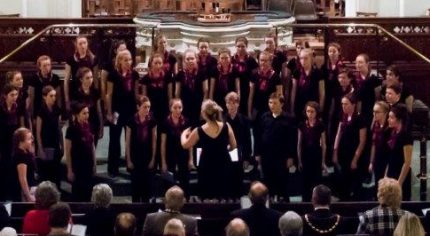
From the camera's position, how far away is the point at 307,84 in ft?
38.4

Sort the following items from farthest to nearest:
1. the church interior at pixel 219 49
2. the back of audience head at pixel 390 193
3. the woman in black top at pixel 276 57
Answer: the woman in black top at pixel 276 57 → the church interior at pixel 219 49 → the back of audience head at pixel 390 193

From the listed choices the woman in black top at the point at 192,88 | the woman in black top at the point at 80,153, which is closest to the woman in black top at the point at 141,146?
the woman in black top at the point at 80,153

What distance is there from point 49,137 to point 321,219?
3.82 meters

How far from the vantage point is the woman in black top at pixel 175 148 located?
1068 centimetres

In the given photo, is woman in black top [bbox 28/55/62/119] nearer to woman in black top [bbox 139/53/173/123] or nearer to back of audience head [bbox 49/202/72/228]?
woman in black top [bbox 139/53/173/123]

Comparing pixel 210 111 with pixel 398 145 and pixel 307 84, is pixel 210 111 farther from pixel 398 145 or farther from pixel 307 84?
pixel 307 84

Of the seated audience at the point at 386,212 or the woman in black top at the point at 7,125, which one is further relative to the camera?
the woman in black top at the point at 7,125

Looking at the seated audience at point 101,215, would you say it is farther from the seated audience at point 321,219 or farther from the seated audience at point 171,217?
the seated audience at point 321,219

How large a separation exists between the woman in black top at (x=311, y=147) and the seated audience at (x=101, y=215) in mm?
2741

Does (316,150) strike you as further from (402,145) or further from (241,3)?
(241,3)

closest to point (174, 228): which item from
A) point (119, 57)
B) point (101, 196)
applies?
point (101, 196)

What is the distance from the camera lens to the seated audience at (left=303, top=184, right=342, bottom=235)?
8.31 m

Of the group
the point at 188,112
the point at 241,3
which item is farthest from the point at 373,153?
the point at 241,3

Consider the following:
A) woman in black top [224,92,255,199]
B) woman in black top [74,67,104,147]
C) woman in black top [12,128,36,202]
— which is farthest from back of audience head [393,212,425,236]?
woman in black top [74,67,104,147]
